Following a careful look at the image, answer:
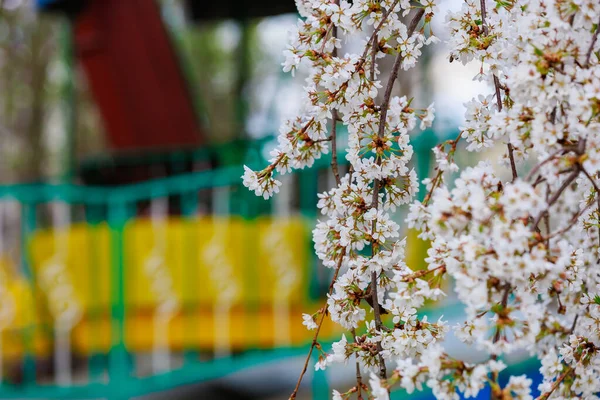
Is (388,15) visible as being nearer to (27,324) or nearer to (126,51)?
(27,324)

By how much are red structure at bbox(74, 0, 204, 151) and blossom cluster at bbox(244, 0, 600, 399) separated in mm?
4225

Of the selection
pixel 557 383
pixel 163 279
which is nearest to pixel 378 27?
pixel 557 383

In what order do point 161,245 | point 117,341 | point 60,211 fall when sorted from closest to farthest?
point 117,341 < point 161,245 < point 60,211

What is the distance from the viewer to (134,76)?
219 inches

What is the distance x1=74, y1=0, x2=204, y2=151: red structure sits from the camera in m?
5.37

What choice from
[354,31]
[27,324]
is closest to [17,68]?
[27,324]

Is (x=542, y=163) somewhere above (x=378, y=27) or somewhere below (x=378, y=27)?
below

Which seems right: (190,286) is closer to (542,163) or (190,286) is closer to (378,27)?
(378,27)

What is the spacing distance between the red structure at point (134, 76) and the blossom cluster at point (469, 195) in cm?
423

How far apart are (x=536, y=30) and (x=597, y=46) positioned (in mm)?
180

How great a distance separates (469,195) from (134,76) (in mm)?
4964

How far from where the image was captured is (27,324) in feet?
11.6

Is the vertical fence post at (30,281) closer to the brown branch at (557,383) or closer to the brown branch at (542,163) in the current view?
the brown branch at (557,383)

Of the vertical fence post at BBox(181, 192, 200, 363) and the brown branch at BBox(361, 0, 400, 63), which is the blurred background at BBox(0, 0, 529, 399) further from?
the brown branch at BBox(361, 0, 400, 63)
